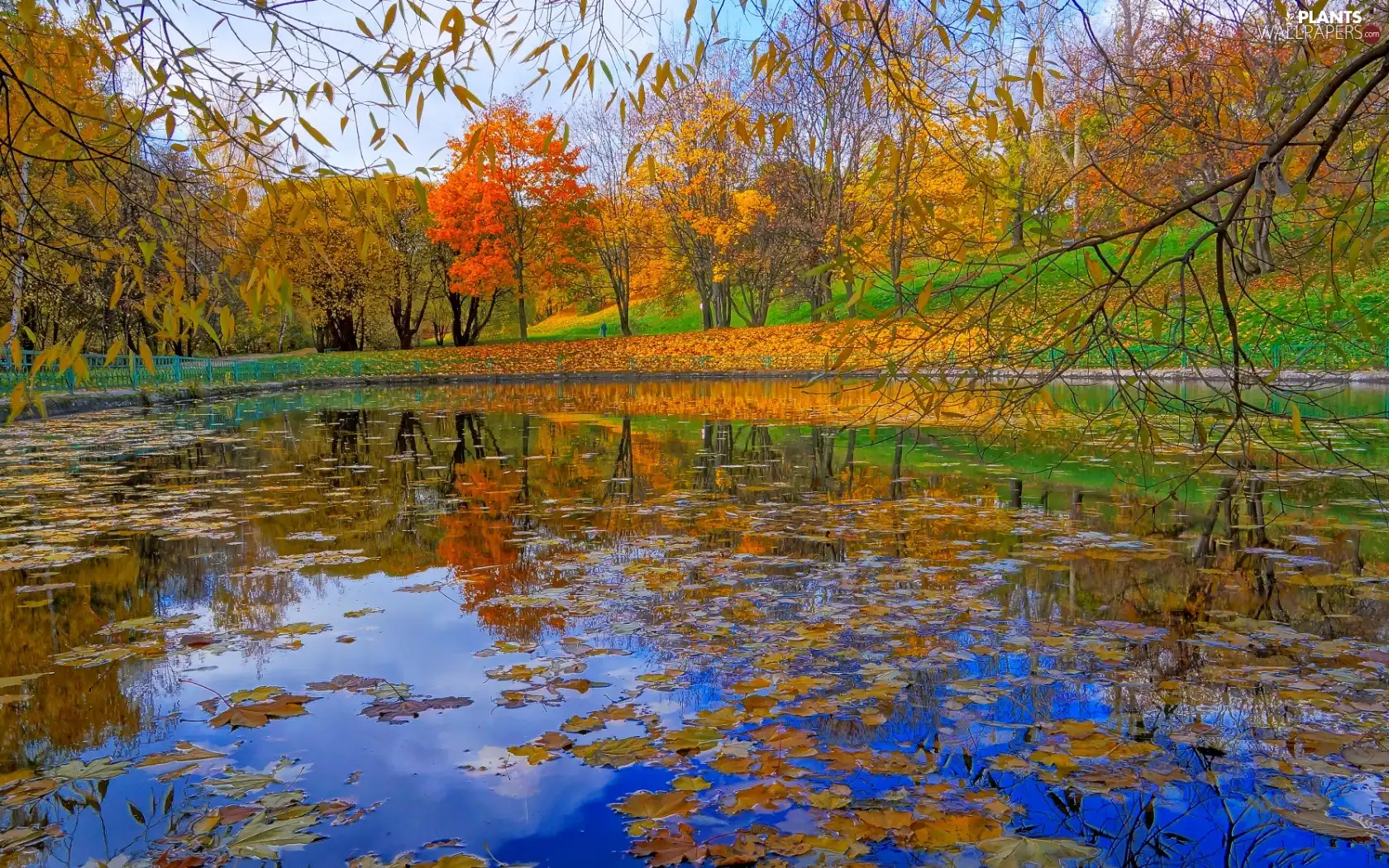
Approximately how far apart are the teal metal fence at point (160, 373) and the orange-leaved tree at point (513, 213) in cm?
828

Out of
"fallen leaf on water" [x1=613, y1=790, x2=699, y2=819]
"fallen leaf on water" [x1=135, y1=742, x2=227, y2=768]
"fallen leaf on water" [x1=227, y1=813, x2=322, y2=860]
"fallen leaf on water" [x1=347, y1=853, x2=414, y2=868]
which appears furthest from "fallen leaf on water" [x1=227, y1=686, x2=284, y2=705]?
"fallen leaf on water" [x1=613, y1=790, x2=699, y2=819]

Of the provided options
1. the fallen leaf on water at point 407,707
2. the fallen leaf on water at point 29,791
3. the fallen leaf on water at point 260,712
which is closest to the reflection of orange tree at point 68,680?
the fallen leaf on water at point 29,791

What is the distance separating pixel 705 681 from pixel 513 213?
37333 mm

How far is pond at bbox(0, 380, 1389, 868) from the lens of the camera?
2598mm

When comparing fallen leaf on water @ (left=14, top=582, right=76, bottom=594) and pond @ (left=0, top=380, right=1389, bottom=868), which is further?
fallen leaf on water @ (left=14, top=582, right=76, bottom=594)

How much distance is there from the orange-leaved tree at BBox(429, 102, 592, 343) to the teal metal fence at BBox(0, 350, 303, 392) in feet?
27.2

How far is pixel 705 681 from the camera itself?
365 centimetres

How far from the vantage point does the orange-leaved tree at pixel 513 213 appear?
3728 cm

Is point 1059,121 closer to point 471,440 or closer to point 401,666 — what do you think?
point 401,666

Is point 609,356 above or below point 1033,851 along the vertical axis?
above

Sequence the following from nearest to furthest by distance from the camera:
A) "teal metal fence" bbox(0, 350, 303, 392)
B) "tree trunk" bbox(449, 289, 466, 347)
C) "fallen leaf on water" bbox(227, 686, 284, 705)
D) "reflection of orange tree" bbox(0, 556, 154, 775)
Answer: "reflection of orange tree" bbox(0, 556, 154, 775)
"fallen leaf on water" bbox(227, 686, 284, 705)
"teal metal fence" bbox(0, 350, 303, 392)
"tree trunk" bbox(449, 289, 466, 347)

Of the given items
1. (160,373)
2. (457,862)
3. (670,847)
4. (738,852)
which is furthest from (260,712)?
(160,373)

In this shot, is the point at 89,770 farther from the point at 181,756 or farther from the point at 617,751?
the point at 617,751

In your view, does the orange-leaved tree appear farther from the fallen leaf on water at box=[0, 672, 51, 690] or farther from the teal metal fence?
the fallen leaf on water at box=[0, 672, 51, 690]
